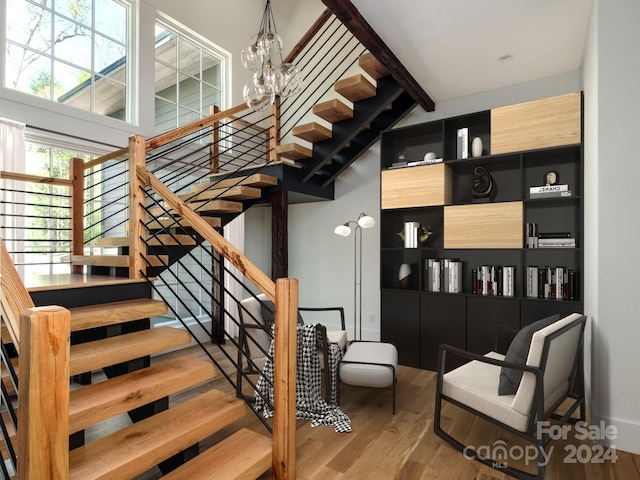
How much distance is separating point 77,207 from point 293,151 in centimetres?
207

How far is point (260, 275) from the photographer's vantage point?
1.91 meters

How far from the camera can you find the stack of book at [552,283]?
9.95 ft

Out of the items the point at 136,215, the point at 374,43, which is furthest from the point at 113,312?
the point at 374,43

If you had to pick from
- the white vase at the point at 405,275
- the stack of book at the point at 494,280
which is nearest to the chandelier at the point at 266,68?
the white vase at the point at 405,275

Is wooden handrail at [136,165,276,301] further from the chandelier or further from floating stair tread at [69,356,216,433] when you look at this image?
the chandelier

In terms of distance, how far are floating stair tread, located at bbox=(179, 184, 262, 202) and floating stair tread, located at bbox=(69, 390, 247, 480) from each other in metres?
1.96

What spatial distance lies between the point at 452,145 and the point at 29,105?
401 cm

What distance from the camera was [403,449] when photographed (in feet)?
7.35

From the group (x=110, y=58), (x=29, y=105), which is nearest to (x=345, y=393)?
(x=29, y=105)

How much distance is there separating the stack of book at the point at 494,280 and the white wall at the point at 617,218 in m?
0.98

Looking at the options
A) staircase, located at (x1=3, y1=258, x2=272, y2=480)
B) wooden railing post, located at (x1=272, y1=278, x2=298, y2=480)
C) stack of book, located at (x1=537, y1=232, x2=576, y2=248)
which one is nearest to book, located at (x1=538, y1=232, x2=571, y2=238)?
stack of book, located at (x1=537, y1=232, x2=576, y2=248)

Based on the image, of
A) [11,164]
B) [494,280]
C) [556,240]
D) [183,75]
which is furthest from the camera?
[183,75]

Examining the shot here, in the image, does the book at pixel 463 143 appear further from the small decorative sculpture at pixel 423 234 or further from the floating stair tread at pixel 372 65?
the floating stair tread at pixel 372 65

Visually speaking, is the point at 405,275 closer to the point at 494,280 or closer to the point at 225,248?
the point at 494,280
